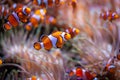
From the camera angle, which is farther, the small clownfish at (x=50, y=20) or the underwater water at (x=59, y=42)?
the small clownfish at (x=50, y=20)

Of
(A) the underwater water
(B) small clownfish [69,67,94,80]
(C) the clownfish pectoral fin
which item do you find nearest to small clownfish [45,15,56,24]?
(A) the underwater water

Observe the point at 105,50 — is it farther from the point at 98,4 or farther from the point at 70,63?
the point at 98,4

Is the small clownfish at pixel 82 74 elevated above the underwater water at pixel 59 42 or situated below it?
below

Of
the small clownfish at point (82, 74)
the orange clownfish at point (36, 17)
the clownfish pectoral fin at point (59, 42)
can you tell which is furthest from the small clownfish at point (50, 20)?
the clownfish pectoral fin at point (59, 42)

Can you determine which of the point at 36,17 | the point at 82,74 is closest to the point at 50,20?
the point at 36,17

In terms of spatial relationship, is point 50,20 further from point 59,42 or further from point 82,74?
point 59,42

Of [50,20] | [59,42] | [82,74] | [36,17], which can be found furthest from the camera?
[50,20]

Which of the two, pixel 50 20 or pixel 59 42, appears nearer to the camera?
pixel 59 42

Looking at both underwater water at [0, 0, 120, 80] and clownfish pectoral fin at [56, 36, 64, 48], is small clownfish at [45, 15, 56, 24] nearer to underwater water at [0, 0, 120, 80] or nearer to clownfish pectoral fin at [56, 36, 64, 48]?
underwater water at [0, 0, 120, 80]

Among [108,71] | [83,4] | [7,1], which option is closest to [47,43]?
[108,71]

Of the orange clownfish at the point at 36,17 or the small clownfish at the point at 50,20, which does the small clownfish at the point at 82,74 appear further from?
the small clownfish at the point at 50,20
